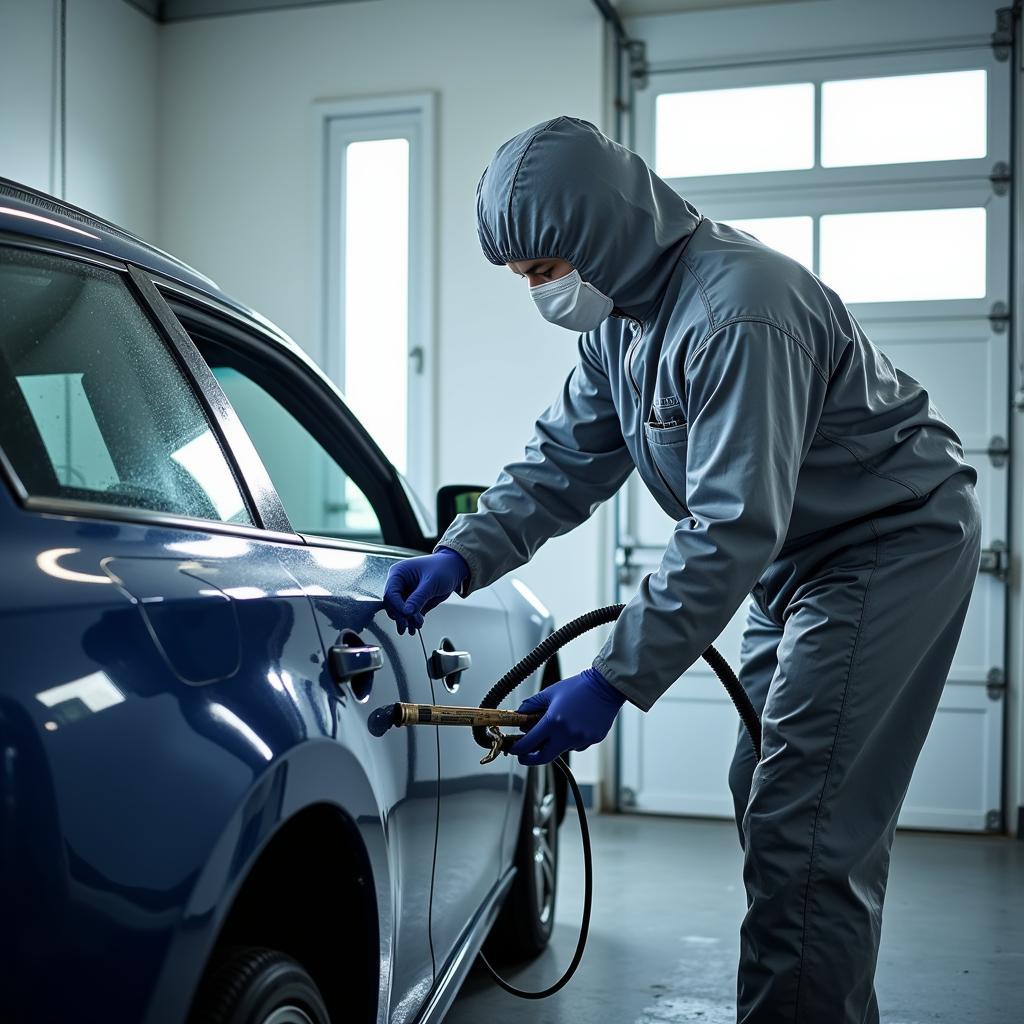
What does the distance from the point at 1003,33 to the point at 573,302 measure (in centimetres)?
389

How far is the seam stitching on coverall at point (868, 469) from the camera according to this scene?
1.92 meters

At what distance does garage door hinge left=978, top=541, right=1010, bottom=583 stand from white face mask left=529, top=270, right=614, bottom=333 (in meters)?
3.54

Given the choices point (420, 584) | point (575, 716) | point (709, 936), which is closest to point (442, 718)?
point (575, 716)

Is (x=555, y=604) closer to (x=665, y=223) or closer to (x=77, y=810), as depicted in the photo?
(x=665, y=223)

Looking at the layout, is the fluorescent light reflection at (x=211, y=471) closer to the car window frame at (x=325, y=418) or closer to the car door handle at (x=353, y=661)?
the car window frame at (x=325, y=418)

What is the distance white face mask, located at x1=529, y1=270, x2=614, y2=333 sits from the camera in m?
1.95

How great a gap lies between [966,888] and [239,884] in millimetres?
3634

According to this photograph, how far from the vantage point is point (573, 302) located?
6.47 ft

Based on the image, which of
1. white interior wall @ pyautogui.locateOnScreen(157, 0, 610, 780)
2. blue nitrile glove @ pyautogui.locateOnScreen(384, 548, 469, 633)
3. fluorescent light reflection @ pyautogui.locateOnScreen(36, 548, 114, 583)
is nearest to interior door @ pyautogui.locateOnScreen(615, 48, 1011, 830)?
white interior wall @ pyautogui.locateOnScreen(157, 0, 610, 780)

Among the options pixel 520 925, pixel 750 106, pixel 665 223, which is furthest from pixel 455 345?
pixel 665 223

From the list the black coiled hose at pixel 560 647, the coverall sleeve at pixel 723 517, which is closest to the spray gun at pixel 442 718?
the coverall sleeve at pixel 723 517

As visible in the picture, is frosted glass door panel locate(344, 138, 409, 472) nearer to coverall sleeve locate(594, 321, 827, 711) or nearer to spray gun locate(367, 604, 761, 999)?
spray gun locate(367, 604, 761, 999)

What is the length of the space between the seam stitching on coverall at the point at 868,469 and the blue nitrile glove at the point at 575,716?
1.85 feet

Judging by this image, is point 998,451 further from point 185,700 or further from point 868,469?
point 185,700
